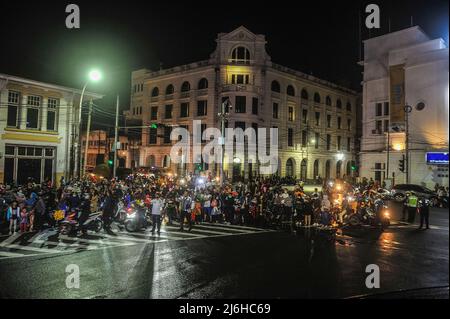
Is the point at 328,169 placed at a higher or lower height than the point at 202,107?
lower

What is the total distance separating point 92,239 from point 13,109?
52.4 feet

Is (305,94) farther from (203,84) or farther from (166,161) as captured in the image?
(166,161)

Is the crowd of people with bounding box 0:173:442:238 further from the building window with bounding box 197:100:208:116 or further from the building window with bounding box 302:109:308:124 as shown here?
the building window with bounding box 302:109:308:124

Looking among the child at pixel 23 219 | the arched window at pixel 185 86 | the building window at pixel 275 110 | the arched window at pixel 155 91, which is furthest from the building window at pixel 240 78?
the child at pixel 23 219

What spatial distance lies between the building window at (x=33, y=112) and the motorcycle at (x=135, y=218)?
14468mm

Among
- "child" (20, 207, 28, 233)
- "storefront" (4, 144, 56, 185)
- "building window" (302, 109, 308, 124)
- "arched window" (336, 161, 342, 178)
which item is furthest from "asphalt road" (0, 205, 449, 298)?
"arched window" (336, 161, 342, 178)

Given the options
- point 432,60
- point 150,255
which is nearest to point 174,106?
point 432,60

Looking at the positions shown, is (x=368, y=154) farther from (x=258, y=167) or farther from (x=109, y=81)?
(x=109, y=81)

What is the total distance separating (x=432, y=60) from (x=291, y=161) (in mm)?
22975

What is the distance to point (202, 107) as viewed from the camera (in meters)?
47.6

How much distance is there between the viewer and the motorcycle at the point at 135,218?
14.6m

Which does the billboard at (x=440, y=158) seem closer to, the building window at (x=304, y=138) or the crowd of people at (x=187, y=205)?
the crowd of people at (x=187, y=205)

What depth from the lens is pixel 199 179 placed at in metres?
26.6

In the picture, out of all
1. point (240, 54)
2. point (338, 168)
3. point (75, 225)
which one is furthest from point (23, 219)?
point (338, 168)
